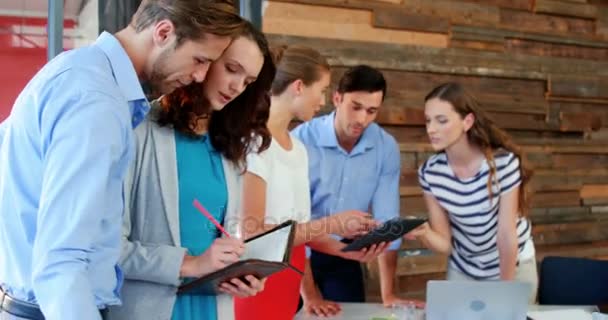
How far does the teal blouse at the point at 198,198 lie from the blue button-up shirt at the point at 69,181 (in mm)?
352

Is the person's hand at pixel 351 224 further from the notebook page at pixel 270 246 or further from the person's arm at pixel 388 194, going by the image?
the notebook page at pixel 270 246

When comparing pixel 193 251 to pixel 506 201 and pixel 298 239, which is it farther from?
pixel 506 201

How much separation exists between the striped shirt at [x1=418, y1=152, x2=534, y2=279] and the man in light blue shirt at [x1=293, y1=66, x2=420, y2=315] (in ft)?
0.81

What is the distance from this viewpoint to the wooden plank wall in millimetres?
4023

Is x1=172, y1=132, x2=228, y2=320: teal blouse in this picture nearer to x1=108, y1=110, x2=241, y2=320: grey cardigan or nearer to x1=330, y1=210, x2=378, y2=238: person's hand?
x1=108, y1=110, x2=241, y2=320: grey cardigan

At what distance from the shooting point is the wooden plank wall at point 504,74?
13.2 ft

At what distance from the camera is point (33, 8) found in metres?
3.09

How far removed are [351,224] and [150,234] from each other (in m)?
1.15

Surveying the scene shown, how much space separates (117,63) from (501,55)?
3.91 m

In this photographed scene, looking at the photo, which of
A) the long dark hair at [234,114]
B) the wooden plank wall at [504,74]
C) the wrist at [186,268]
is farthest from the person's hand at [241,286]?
the wooden plank wall at [504,74]

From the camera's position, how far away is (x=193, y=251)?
1630 mm

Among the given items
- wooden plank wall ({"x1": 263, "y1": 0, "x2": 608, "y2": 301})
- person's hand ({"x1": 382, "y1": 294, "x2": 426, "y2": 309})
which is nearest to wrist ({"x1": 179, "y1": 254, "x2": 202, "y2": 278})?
person's hand ({"x1": 382, "y1": 294, "x2": 426, "y2": 309})

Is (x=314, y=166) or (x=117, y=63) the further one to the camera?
(x=314, y=166)

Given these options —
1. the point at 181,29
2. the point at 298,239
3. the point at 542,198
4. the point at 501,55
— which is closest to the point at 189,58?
the point at 181,29
